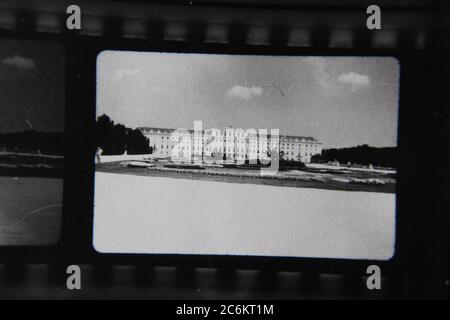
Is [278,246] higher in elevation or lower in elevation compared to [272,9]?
lower

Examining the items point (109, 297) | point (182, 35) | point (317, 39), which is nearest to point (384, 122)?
point (317, 39)

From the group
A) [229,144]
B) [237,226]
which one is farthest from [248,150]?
[237,226]

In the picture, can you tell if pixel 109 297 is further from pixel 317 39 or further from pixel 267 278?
pixel 317 39

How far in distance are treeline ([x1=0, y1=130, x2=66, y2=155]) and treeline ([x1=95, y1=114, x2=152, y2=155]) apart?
149mm

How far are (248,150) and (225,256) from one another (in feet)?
1.41

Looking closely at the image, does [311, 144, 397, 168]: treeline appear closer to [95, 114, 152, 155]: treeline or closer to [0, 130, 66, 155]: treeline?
[95, 114, 152, 155]: treeline

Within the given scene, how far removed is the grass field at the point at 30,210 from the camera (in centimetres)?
152

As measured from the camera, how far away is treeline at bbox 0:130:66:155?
153 centimetres

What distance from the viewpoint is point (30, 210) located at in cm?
153

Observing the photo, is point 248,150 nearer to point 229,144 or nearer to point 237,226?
point 229,144

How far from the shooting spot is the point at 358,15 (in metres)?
1.50
